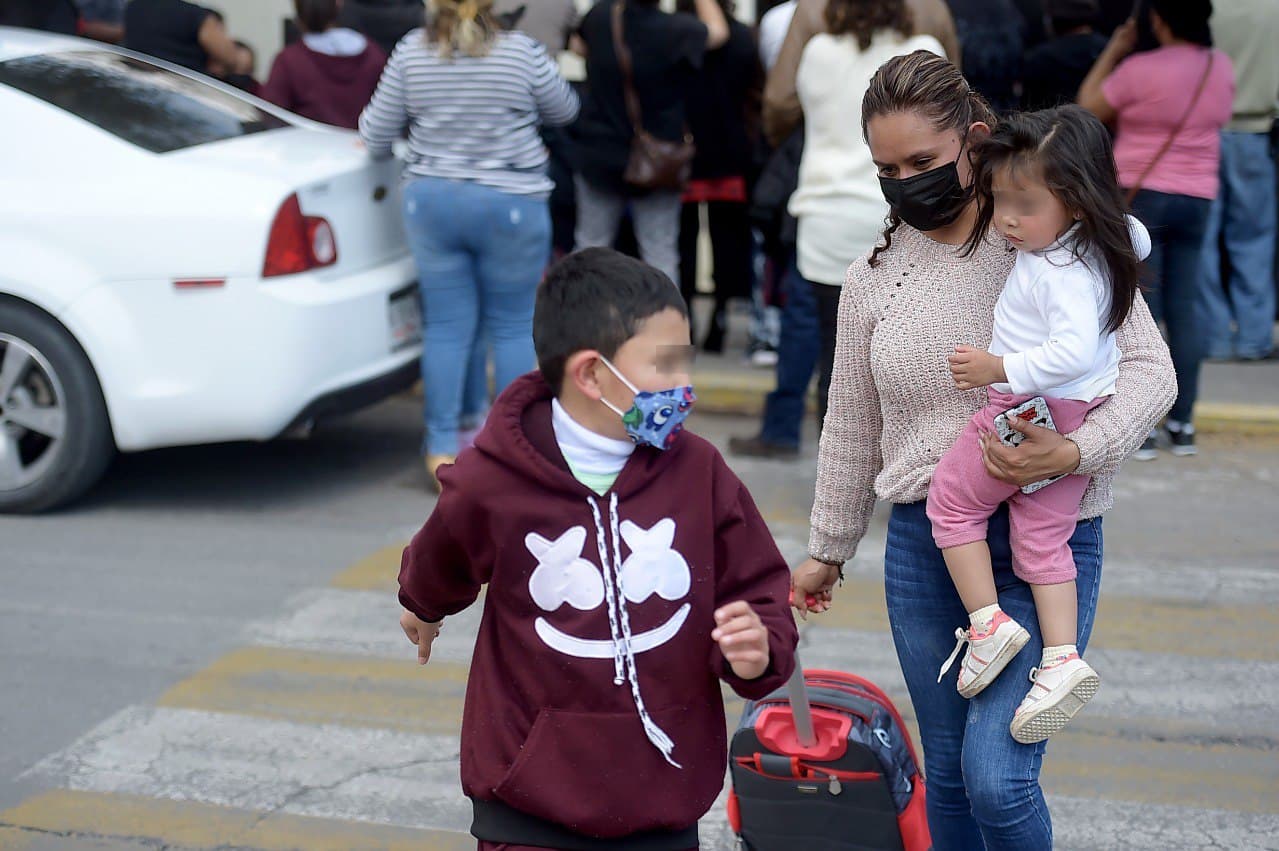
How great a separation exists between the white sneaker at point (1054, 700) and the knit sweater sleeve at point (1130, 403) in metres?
0.33

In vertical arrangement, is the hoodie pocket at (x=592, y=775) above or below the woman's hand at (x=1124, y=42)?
above

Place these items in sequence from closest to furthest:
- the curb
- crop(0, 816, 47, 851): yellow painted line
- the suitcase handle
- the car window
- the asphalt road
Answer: the suitcase handle, crop(0, 816, 47, 851): yellow painted line, the asphalt road, the car window, the curb

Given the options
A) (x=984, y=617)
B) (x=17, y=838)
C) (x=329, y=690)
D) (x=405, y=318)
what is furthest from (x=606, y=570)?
(x=405, y=318)

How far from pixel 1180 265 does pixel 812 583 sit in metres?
4.16

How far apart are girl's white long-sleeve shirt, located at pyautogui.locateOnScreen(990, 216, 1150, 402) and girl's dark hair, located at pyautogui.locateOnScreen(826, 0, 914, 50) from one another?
2923 mm

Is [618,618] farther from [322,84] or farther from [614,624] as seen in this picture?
[322,84]

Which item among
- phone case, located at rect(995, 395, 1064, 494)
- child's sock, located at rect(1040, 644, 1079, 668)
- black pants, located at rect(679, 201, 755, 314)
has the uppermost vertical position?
phone case, located at rect(995, 395, 1064, 494)

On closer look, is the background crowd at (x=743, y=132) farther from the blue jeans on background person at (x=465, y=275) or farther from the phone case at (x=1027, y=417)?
the phone case at (x=1027, y=417)

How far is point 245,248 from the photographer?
18.2ft

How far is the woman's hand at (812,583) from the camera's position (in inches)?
116

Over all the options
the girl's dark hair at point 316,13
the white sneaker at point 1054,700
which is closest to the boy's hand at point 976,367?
the white sneaker at point 1054,700

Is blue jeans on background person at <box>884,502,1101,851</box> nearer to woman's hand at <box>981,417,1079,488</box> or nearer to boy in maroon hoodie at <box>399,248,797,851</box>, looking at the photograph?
woman's hand at <box>981,417,1079,488</box>

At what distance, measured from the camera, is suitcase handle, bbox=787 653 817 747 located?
274 cm

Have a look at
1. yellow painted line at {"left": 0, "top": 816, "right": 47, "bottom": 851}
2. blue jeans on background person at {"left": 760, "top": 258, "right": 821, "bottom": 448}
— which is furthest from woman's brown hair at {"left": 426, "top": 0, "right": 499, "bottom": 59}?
yellow painted line at {"left": 0, "top": 816, "right": 47, "bottom": 851}
